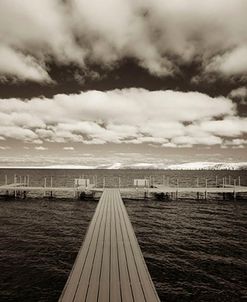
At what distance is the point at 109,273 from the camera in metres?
8.34

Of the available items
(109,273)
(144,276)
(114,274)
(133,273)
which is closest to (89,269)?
(109,273)

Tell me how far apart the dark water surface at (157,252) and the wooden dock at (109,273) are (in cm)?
227

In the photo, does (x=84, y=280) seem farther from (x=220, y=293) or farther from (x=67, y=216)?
Result: (x=67, y=216)

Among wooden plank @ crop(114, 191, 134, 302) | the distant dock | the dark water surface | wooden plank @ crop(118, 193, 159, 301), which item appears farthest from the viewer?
the distant dock

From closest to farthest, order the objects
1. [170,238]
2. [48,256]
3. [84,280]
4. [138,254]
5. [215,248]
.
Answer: [84,280], [138,254], [48,256], [215,248], [170,238]

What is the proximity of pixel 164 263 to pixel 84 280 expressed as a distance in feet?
24.4

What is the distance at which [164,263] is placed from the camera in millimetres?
14008

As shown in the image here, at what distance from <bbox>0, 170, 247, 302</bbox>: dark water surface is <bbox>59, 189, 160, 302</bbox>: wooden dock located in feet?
7.43

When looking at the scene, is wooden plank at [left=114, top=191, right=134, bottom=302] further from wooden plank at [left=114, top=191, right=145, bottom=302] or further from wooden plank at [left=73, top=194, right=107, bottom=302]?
wooden plank at [left=73, top=194, right=107, bottom=302]

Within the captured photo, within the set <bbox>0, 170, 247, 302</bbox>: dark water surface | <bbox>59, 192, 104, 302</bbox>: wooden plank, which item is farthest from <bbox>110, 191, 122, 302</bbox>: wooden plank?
<bbox>0, 170, 247, 302</bbox>: dark water surface

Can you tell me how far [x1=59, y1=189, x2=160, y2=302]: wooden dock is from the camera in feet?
22.6

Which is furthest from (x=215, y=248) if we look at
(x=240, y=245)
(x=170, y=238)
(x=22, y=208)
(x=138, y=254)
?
(x=22, y=208)

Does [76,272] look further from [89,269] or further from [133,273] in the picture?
[133,273]

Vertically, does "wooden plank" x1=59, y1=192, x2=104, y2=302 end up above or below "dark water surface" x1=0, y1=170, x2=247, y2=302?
above
